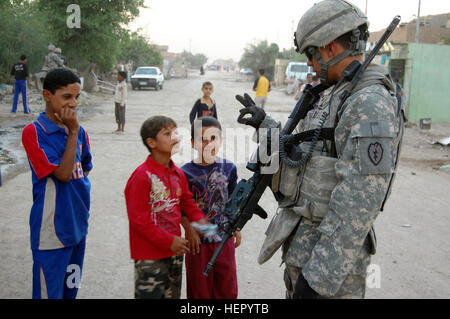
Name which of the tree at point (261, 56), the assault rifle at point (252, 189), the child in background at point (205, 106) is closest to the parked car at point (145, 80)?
the child in background at point (205, 106)

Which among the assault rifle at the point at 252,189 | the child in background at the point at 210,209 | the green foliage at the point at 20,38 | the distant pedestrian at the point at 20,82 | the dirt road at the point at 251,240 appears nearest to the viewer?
the assault rifle at the point at 252,189

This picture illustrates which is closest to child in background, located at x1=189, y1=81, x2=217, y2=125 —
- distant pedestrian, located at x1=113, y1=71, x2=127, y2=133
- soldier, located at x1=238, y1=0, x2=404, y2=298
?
distant pedestrian, located at x1=113, y1=71, x2=127, y2=133

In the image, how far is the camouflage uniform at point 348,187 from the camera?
5.24ft

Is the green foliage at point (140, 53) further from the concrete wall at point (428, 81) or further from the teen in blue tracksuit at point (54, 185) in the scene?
the teen in blue tracksuit at point (54, 185)

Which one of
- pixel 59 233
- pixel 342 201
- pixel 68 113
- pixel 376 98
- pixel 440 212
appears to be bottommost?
pixel 440 212

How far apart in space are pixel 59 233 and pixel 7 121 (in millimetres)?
10300

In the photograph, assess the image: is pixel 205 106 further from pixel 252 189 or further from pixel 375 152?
pixel 375 152

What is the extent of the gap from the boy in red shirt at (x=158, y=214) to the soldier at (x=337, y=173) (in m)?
0.60

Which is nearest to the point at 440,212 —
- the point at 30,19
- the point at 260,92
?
the point at 260,92

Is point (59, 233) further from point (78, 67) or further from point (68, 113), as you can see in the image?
point (78, 67)

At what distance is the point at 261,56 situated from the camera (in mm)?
50969

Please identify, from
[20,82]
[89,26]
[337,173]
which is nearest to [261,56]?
[89,26]

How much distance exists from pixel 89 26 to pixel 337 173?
21.7 metres

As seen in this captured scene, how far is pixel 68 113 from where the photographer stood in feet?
7.40
